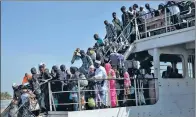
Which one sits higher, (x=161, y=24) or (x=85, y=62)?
(x=161, y=24)

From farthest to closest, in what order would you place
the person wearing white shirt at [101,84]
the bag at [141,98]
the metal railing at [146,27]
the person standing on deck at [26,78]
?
the metal railing at [146,27] → the bag at [141,98] → the person standing on deck at [26,78] → the person wearing white shirt at [101,84]

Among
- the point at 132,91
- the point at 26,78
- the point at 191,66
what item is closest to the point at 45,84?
the point at 26,78

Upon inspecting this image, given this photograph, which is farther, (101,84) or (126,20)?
(126,20)

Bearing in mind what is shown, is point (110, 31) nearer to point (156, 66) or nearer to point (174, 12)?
point (156, 66)

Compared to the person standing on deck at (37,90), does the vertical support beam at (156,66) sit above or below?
above

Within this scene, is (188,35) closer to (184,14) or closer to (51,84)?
(184,14)

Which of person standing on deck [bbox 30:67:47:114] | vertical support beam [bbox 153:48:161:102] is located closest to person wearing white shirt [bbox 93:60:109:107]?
person standing on deck [bbox 30:67:47:114]

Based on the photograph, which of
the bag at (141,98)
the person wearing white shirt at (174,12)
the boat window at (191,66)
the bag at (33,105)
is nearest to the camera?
the bag at (33,105)

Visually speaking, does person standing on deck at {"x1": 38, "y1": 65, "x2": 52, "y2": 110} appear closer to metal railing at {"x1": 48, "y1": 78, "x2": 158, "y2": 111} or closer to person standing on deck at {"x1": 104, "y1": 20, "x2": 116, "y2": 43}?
metal railing at {"x1": 48, "y1": 78, "x2": 158, "y2": 111}

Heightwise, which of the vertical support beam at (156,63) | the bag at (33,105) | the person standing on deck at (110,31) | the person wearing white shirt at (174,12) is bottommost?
the bag at (33,105)

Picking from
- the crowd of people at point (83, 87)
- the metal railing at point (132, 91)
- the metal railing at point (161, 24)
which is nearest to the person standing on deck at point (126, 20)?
the metal railing at point (161, 24)

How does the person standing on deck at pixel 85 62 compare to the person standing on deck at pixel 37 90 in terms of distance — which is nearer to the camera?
the person standing on deck at pixel 37 90

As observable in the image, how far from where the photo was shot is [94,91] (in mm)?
8461

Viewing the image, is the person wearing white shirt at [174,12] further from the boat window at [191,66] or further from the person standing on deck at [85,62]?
the person standing on deck at [85,62]
